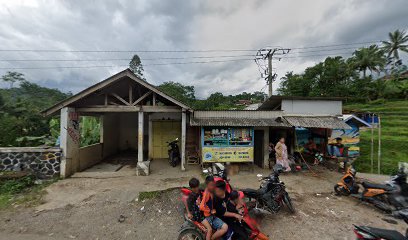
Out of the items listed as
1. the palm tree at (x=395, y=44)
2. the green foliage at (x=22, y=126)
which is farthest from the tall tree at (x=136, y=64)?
the palm tree at (x=395, y=44)

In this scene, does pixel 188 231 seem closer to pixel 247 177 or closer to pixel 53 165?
pixel 247 177

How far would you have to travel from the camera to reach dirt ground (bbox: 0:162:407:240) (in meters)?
4.07

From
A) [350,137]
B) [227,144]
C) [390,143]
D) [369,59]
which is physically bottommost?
[390,143]

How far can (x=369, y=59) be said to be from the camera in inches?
1361

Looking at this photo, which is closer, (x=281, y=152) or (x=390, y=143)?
(x=281, y=152)

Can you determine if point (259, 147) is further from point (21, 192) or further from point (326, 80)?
point (326, 80)

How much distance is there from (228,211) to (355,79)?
42084 millimetres

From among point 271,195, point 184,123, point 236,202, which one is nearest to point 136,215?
point 236,202

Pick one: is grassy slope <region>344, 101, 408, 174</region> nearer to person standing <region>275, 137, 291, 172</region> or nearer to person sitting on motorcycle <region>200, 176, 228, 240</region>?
person standing <region>275, 137, 291, 172</region>

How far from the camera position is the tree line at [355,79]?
30.8 metres

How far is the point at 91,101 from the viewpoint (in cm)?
899

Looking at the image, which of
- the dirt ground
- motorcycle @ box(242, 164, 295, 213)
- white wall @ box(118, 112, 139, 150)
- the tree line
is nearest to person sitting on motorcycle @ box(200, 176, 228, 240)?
the dirt ground

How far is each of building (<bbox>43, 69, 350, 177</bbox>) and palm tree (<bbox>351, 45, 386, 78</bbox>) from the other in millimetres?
35078

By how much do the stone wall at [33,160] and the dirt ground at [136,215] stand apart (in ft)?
2.58
